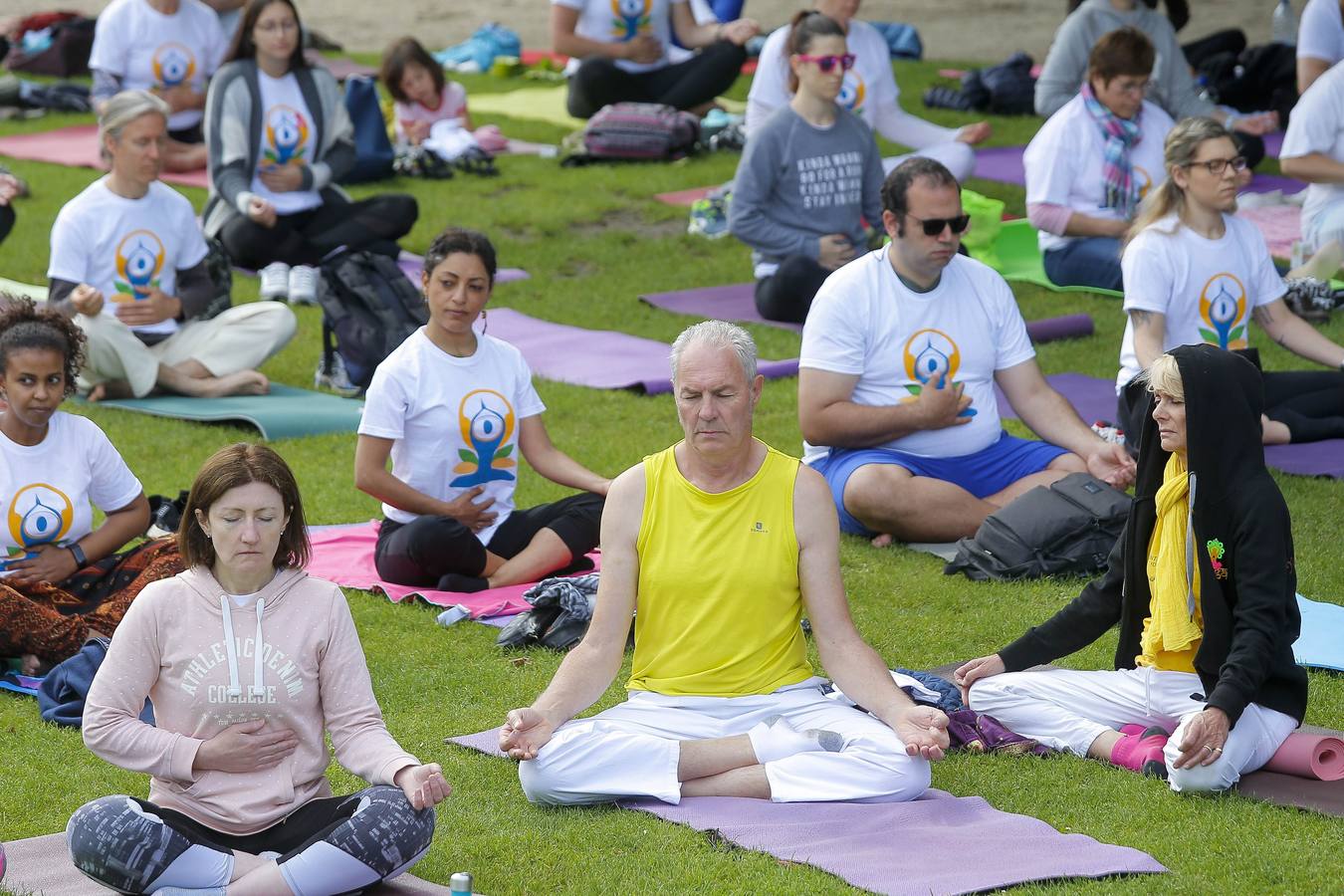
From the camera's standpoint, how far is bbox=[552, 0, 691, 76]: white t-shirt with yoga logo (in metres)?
14.1

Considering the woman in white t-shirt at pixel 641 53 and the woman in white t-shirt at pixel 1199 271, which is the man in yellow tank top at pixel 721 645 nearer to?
the woman in white t-shirt at pixel 1199 271

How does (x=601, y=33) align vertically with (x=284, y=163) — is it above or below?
above

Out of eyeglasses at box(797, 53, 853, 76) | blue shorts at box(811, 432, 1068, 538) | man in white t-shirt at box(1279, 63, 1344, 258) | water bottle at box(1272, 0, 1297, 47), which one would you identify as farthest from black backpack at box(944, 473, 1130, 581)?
water bottle at box(1272, 0, 1297, 47)

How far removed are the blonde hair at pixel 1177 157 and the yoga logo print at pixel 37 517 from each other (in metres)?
4.36

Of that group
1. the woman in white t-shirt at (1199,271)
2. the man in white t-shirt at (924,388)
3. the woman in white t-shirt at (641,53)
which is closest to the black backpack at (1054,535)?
the man in white t-shirt at (924,388)

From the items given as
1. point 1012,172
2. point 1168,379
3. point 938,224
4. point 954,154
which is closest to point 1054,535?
point 938,224

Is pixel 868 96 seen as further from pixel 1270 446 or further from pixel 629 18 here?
pixel 1270 446

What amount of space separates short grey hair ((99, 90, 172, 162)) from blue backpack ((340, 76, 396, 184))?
16.3 feet

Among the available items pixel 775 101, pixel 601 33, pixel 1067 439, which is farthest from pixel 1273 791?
pixel 601 33

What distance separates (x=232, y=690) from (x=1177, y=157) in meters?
4.74

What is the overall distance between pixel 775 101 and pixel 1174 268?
409cm

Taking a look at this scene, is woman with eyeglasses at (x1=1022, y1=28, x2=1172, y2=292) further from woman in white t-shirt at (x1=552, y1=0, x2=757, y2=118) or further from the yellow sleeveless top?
the yellow sleeveless top

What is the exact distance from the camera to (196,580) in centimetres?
428

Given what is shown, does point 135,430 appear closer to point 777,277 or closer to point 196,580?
point 777,277
